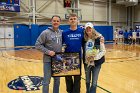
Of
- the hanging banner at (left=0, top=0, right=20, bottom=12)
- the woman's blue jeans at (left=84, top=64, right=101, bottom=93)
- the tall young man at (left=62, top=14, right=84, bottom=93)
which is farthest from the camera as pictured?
the hanging banner at (left=0, top=0, right=20, bottom=12)

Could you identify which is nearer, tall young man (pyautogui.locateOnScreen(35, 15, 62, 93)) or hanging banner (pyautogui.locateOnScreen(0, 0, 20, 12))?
tall young man (pyautogui.locateOnScreen(35, 15, 62, 93))

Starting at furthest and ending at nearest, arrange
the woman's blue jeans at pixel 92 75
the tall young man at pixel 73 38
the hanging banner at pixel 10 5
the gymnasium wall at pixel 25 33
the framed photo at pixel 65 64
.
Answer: the gymnasium wall at pixel 25 33, the hanging banner at pixel 10 5, the woman's blue jeans at pixel 92 75, the tall young man at pixel 73 38, the framed photo at pixel 65 64

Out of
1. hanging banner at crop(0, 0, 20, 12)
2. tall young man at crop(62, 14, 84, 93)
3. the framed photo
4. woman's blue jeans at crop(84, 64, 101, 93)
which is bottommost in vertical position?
woman's blue jeans at crop(84, 64, 101, 93)

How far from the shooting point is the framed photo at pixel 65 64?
12.6 feet

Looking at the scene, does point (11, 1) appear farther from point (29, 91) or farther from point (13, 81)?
point (29, 91)

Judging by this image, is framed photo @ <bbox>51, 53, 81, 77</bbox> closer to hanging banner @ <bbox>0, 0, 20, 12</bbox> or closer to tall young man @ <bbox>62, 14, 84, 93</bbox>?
tall young man @ <bbox>62, 14, 84, 93</bbox>

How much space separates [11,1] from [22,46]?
4.06 meters

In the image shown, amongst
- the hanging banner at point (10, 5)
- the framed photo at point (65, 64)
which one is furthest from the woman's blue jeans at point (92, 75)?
the hanging banner at point (10, 5)

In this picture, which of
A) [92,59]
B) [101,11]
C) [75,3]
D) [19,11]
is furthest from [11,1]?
[92,59]

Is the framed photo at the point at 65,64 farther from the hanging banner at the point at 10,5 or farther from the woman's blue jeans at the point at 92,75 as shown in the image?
the hanging banner at the point at 10,5

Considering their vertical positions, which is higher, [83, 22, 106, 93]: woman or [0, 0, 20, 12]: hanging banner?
[0, 0, 20, 12]: hanging banner

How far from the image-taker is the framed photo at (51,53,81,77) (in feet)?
12.6

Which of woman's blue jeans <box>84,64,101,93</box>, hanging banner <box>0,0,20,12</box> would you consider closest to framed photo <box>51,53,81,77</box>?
woman's blue jeans <box>84,64,101,93</box>

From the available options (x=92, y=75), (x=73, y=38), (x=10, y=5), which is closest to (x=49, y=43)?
(x=73, y=38)
